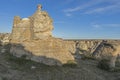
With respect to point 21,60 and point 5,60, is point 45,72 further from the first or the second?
point 5,60

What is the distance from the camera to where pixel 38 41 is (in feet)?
117

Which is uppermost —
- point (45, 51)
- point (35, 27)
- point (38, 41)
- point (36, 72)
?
point (35, 27)

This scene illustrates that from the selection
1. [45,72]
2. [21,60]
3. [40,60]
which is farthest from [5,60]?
[45,72]

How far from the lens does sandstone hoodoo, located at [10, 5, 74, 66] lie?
112ft

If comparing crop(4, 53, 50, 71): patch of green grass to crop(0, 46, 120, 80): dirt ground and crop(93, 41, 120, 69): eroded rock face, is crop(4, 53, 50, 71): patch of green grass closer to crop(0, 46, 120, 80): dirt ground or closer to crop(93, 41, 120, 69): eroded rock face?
crop(0, 46, 120, 80): dirt ground

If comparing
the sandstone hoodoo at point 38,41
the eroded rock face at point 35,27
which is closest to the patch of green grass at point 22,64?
the sandstone hoodoo at point 38,41

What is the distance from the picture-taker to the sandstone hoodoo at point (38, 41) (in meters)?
34.2

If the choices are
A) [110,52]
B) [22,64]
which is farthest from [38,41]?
[110,52]

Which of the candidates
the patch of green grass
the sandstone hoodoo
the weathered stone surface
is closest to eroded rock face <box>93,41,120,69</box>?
the sandstone hoodoo

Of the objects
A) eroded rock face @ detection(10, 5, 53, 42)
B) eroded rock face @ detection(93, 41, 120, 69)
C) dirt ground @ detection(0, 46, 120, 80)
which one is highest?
eroded rock face @ detection(10, 5, 53, 42)

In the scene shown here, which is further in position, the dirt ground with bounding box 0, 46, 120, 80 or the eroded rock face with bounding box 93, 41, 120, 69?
the eroded rock face with bounding box 93, 41, 120, 69

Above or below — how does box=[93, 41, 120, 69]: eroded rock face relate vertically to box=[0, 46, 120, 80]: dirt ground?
above

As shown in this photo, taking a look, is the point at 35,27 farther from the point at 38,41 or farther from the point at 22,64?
the point at 22,64

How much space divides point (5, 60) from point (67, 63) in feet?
26.7
